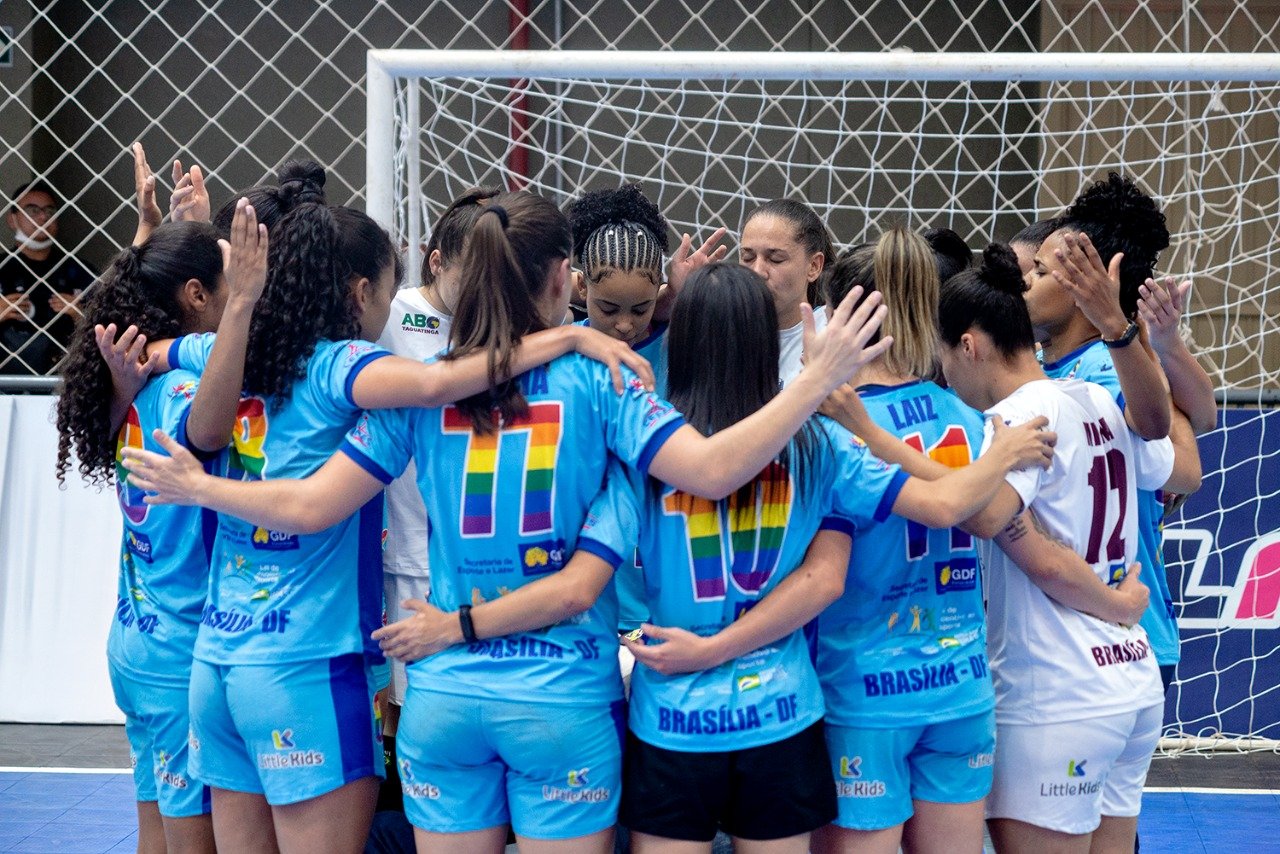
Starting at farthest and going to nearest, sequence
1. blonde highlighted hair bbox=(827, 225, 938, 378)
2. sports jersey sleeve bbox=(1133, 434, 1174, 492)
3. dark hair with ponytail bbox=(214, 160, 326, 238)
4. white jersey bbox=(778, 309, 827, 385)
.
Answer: white jersey bbox=(778, 309, 827, 385) → dark hair with ponytail bbox=(214, 160, 326, 238) → sports jersey sleeve bbox=(1133, 434, 1174, 492) → blonde highlighted hair bbox=(827, 225, 938, 378)

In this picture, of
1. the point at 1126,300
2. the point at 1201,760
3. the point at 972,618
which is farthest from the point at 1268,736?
the point at 972,618

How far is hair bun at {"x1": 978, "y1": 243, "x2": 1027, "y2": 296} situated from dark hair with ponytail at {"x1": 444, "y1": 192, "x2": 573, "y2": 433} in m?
0.79

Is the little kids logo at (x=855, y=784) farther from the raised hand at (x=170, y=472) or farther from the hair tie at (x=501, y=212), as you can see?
the raised hand at (x=170, y=472)

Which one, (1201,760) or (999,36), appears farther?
(999,36)

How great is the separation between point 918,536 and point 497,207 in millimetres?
929

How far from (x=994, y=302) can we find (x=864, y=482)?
0.51m

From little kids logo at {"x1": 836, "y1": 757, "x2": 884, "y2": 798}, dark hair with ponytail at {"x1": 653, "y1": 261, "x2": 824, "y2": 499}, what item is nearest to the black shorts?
little kids logo at {"x1": 836, "y1": 757, "x2": 884, "y2": 798}

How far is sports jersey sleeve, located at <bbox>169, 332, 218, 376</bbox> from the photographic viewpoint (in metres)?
2.50

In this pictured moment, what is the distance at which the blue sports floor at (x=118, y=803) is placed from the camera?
395 centimetres

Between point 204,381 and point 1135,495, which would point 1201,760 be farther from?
point 204,381

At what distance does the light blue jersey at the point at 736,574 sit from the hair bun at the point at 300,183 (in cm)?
104

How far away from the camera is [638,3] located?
8.09 m

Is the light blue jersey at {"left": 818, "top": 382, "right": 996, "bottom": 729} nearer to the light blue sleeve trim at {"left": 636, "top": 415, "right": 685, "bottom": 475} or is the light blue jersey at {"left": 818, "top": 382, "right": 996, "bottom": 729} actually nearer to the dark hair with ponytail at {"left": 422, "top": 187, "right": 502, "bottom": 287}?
the light blue sleeve trim at {"left": 636, "top": 415, "right": 685, "bottom": 475}

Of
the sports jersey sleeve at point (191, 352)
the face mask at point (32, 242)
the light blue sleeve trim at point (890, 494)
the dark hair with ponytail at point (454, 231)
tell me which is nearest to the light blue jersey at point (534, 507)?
the light blue sleeve trim at point (890, 494)
